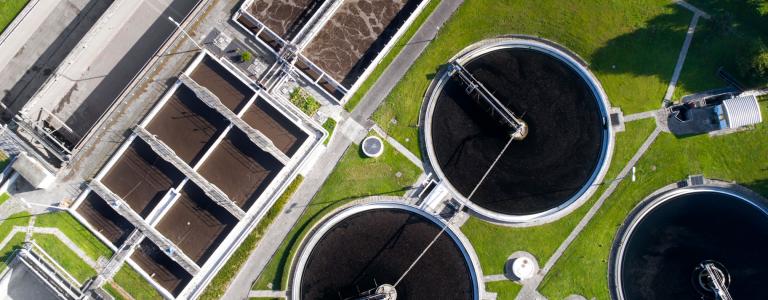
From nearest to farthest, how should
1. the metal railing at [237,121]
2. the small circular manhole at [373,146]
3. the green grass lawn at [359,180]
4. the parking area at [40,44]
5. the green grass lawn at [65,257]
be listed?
the metal railing at [237,121], the green grass lawn at [65,257], the small circular manhole at [373,146], the green grass lawn at [359,180], the parking area at [40,44]

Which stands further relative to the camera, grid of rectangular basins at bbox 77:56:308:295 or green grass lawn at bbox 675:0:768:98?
green grass lawn at bbox 675:0:768:98

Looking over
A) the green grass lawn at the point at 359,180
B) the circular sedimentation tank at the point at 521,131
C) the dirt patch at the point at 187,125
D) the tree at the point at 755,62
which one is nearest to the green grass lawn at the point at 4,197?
the dirt patch at the point at 187,125

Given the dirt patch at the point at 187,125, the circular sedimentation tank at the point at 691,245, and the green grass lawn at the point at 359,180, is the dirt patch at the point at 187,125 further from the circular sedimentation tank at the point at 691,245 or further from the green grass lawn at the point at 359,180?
the circular sedimentation tank at the point at 691,245

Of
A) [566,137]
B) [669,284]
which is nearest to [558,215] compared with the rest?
[566,137]

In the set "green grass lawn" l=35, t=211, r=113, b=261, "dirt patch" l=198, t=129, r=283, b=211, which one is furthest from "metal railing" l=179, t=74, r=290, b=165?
"green grass lawn" l=35, t=211, r=113, b=261

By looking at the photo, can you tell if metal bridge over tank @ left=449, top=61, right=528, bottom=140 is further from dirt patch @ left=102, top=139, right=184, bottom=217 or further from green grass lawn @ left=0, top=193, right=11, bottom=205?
green grass lawn @ left=0, top=193, right=11, bottom=205

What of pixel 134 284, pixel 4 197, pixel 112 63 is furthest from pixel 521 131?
pixel 4 197
